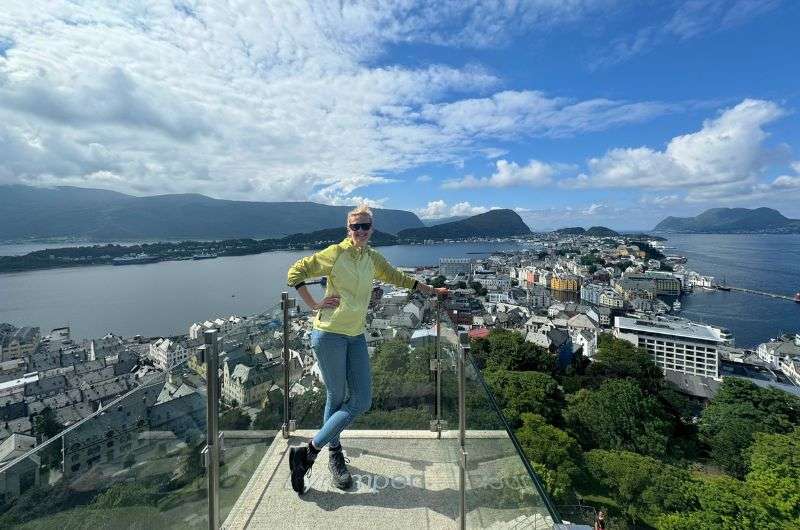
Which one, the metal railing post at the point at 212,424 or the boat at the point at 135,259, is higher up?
the metal railing post at the point at 212,424

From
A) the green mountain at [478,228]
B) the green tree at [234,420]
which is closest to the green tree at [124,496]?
the green tree at [234,420]

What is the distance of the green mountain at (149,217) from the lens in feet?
322

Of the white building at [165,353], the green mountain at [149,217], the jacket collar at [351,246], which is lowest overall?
the white building at [165,353]

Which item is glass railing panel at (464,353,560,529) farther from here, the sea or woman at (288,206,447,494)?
the sea

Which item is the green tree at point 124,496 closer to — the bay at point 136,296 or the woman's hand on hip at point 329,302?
the woman's hand on hip at point 329,302

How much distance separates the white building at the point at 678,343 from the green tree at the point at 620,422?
13.0 m

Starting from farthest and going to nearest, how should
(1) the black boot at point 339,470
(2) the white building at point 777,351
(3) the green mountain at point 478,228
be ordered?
(3) the green mountain at point 478,228 → (2) the white building at point 777,351 → (1) the black boot at point 339,470

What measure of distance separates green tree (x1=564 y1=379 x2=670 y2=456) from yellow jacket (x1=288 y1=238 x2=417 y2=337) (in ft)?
43.1

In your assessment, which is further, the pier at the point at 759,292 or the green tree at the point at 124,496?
the pier at the point at 759,292

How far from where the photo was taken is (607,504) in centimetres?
912

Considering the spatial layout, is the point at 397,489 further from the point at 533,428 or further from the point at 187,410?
the point at 533,428

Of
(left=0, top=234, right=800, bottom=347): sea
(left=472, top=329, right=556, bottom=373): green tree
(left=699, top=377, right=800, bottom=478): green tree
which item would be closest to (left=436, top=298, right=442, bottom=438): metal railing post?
(left=699, top=377, right=800, bottom=478): green tree

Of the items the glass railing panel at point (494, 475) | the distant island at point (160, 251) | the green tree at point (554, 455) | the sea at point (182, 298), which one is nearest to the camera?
the glass railing panel at point (494, 475)

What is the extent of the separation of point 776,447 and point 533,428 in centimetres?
598
